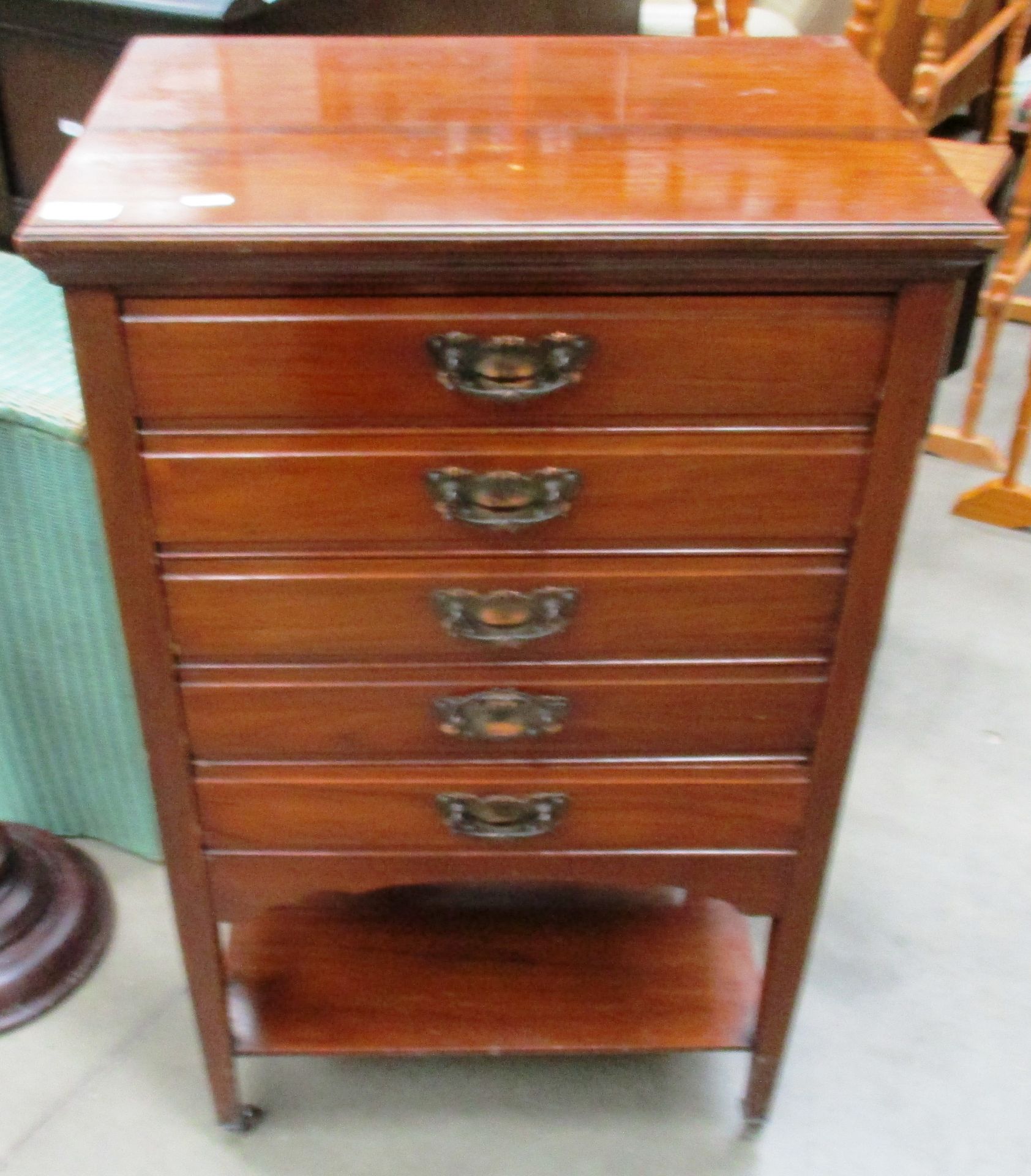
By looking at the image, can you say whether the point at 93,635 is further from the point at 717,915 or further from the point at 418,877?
the point at 717,915

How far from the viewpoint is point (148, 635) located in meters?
0.89

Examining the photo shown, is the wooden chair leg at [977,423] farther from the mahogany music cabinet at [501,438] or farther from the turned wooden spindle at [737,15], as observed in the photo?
the mahogany music cabinet at [501,438]

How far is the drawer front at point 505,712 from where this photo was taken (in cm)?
93

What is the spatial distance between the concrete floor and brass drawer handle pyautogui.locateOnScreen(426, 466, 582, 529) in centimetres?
70

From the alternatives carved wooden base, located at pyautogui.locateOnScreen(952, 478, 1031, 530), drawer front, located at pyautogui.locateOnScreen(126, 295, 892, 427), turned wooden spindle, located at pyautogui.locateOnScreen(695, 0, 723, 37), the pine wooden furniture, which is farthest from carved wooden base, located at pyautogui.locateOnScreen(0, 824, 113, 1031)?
carved wooden base, located at pyautogui.locateOnScreen(952, 478, 1031, 530)

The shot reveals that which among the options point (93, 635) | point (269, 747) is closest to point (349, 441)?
point (269, 747)

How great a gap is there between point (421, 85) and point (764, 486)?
41 centimetres

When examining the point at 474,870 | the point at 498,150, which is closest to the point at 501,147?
the point at 498,150

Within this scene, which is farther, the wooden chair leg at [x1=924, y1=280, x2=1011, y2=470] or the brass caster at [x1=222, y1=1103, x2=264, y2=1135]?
the wooden chair leg at [x1=924, y1=280, x2=1011, y2=470]

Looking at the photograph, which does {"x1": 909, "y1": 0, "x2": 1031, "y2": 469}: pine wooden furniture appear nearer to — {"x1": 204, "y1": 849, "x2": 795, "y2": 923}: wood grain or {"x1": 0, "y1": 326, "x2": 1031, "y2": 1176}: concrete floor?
{"x1": 0, "y1": 326, "x2": 1031, "y2": 1176}: concrete floor

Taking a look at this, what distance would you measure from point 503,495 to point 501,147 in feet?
0.78

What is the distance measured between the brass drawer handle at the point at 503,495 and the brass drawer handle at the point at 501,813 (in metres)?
0.25

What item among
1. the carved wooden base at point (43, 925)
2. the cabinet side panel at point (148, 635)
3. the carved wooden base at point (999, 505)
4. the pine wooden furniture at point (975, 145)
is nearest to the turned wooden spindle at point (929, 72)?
the pine wooden furniture at point (975, 145)

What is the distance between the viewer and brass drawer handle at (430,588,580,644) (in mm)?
885
